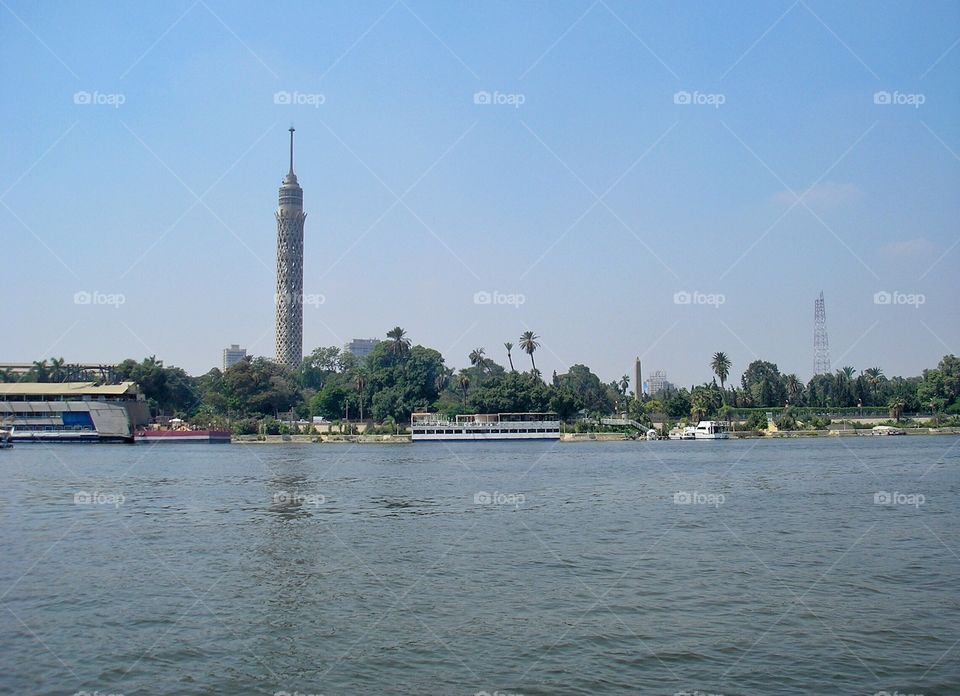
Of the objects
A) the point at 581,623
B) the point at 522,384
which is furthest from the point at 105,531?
the point at 522,384

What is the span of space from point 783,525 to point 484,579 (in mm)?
14487

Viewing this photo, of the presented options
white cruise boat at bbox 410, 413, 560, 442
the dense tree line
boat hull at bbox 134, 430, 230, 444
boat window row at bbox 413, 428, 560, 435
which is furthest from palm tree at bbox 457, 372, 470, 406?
boat hull at bbox 134, 430, 230, 444

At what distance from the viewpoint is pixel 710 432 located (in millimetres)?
133625

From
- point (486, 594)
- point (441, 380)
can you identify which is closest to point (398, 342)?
point (441, 380)

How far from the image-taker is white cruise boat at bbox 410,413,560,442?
134875mm

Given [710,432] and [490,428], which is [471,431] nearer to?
[490,428]

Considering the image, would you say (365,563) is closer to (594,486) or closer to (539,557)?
(539,557)

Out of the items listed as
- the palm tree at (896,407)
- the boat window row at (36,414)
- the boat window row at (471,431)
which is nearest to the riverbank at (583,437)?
the boat window row at (471,431)

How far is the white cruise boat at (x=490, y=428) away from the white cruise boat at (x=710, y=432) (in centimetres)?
2163

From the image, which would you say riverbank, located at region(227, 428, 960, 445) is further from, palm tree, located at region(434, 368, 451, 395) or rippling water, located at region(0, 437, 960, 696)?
rippling water, located at region(0, 437, 960, 696)

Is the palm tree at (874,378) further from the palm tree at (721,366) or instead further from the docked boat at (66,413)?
the docked boat at (66,413)

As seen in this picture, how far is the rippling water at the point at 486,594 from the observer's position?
49.5 feet

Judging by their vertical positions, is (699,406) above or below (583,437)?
above

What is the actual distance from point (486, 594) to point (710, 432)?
118m
